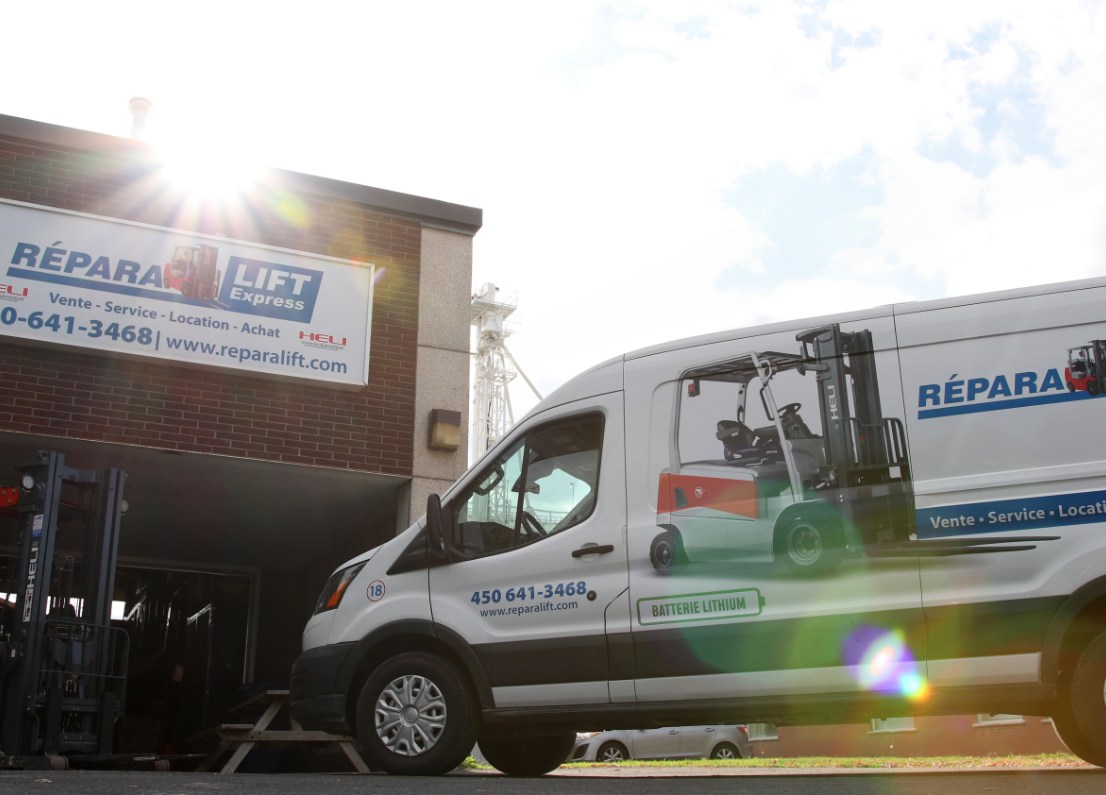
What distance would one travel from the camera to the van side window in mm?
6293

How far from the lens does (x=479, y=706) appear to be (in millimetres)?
6215

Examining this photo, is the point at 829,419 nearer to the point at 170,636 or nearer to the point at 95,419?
the point at 95,419

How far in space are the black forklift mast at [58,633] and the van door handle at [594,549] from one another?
4673 mm

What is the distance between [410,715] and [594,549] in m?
1.44

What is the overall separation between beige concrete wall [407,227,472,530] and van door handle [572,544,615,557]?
4.57 meters

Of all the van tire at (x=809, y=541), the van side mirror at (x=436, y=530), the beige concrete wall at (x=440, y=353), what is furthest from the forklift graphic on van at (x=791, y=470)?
the beige concrete wall at (x=440, y=353)

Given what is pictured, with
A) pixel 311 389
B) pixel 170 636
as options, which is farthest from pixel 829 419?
pixel 170 636

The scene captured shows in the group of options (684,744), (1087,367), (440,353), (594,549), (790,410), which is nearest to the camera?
(1087,367)

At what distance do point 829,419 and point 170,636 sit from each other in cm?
1286

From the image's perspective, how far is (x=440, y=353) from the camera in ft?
36.1

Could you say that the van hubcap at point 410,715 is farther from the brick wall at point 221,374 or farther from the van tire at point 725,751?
the van tire at point 725,751

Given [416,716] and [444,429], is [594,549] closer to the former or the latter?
[416,716]

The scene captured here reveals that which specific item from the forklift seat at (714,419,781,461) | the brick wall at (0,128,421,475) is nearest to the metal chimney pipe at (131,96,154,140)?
the brick wall at (0,128,421,475)

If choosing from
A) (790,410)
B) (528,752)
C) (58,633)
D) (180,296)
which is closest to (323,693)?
(528,752)
